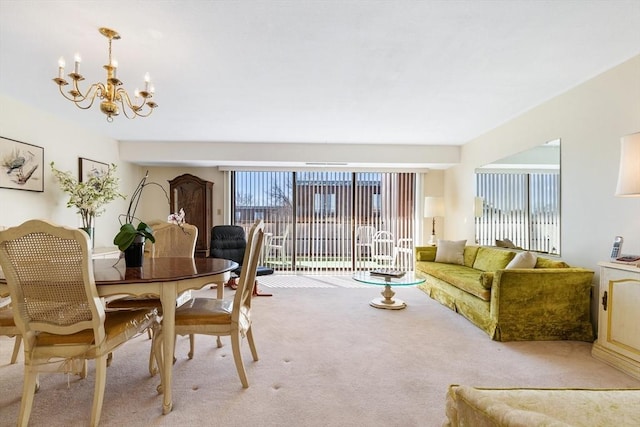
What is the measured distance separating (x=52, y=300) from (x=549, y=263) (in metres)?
3.98

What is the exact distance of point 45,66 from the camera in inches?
109

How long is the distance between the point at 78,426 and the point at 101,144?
4.47 metres

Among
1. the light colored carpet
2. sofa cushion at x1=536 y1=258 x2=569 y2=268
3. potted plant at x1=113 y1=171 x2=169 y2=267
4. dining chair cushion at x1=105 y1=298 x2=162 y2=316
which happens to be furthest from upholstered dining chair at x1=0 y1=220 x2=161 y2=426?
sofa cushion at x1=536 y1=258 x2=569 y2=268

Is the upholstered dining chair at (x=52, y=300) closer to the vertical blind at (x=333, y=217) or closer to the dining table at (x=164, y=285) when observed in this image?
the dining table at (x=164, y=285)

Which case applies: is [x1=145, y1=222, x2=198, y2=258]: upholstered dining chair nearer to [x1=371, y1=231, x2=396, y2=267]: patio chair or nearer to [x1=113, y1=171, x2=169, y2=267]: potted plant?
[x1=113, y1=171, x2=169, y2=267]: potted plant

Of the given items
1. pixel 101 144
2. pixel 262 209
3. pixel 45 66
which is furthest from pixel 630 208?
pixel 101 144

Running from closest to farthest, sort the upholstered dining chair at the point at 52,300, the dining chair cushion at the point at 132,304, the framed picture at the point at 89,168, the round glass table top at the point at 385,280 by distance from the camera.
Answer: the upholstered dining chair at the point at 52,300 < the dining chair cushion at the point at 132,304 < the round glass table top at the point at 385,280 < the framed picture at the point at 89,168

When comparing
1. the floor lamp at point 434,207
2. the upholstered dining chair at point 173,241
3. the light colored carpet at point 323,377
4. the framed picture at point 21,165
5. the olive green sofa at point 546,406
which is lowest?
the light colored carpet at point 323,377

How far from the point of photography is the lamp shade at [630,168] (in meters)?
2.21

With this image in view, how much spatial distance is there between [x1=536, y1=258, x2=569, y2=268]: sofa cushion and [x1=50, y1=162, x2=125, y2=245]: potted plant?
4881mm

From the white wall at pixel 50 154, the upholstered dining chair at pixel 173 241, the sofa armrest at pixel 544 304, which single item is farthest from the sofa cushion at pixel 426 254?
the white wall at pixel 50 154

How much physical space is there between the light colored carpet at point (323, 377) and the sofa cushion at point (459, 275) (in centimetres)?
38

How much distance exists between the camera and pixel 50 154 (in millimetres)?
4012

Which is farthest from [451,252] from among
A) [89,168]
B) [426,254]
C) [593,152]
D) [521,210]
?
[89,168]
